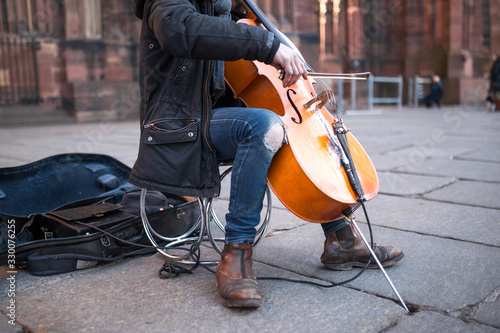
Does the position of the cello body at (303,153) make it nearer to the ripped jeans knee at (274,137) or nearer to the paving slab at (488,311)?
the ripped jeans knee at (274,137)

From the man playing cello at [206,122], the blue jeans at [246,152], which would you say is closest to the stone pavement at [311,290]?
the man playing cello at [206,122]

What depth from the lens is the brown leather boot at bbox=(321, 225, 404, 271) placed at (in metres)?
2.00

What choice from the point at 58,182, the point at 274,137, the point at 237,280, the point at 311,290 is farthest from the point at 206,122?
the point at 58,182

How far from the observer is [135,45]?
11.2 meters

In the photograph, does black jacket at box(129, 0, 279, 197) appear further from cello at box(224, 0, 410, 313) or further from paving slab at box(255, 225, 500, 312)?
paving slab at box(255, 225, 500, 312)

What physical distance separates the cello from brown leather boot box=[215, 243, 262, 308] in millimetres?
264

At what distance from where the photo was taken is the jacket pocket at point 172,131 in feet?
5.77

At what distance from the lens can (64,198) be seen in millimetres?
2678

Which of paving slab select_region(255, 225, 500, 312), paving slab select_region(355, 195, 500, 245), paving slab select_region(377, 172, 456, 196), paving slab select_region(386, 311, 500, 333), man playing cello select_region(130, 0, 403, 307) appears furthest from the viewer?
paving slab select_region(377, 172, 456, 196)

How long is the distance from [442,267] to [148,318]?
1.25 meters

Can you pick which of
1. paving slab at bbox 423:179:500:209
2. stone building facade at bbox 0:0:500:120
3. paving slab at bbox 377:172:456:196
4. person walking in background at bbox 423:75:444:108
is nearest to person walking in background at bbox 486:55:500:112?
person walking in background at bbox 423:75:444:108

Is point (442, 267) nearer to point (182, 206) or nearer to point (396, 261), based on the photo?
point (396, 261)

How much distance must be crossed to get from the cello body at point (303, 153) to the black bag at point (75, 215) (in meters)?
0.78

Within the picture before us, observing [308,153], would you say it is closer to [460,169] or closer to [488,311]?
[488,311]
